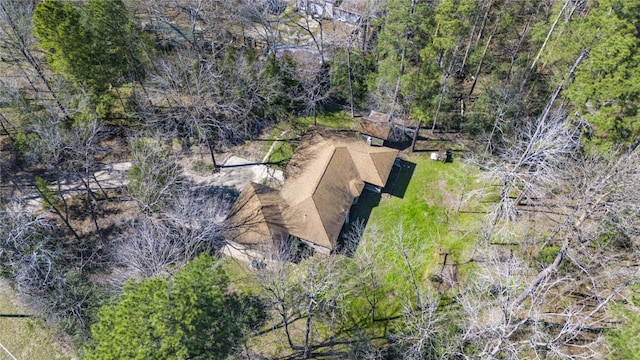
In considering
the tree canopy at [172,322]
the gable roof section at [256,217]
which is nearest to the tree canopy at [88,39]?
the gable roof section at [256,217]

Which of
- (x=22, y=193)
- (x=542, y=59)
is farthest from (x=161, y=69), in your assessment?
(x=542, y=59)

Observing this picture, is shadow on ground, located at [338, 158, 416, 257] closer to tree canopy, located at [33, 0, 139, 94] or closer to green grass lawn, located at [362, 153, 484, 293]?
green grass lawn, located at [362, 153, 484, 293]

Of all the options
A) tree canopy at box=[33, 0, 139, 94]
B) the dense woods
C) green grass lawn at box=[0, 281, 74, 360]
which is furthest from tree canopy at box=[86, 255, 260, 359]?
tree canopy at box=[33, 0, 139, 94]

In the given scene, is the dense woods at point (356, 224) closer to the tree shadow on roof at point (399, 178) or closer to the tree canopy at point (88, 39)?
the tree canopy at point (88, 39)

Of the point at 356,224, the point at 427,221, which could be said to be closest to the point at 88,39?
the point at 356,224

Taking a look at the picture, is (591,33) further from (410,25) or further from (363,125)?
(363,125)

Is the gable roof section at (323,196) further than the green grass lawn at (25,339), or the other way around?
the gable roof section at (323,196)
